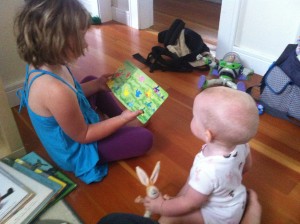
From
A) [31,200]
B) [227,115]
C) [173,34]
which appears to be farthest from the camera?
[173,34]

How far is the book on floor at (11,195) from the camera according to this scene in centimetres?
92

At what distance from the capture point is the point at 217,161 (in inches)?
28.0

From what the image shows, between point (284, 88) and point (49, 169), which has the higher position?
point (284, 88)

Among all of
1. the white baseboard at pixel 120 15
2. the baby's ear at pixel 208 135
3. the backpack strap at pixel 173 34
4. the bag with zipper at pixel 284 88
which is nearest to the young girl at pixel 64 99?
the baby's ear at pixel 208 135

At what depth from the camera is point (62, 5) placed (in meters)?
0.81

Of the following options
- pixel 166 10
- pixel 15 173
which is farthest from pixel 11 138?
pixel 166 10

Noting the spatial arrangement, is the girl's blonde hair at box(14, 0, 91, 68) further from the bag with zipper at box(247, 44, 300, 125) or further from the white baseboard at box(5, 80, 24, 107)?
the bag with zipper at box(247, 44, 300, 125)

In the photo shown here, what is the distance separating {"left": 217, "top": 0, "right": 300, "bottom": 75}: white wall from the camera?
4.97 feet

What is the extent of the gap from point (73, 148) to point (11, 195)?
247mm

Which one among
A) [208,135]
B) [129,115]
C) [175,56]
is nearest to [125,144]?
[129,115]

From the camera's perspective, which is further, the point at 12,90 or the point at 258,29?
the point at 258,29

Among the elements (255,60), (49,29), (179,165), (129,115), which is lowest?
(179,165)

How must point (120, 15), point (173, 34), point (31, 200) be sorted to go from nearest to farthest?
point (31, 200)
point (173, 34)
point (120, 15)

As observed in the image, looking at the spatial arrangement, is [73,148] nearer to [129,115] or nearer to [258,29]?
[129,115]
